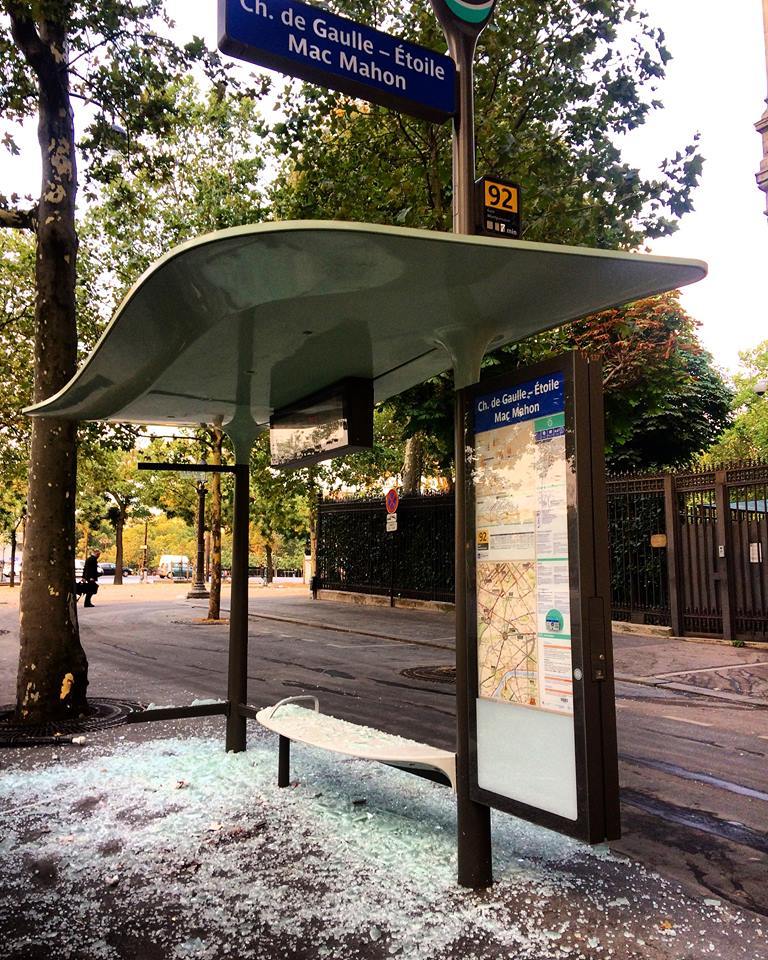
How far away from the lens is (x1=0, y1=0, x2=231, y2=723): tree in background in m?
6.88

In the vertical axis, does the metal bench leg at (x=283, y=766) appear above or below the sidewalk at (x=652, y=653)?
Result: above

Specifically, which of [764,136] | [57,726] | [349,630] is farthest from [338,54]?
[764,136]

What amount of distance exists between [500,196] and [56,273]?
5.12m

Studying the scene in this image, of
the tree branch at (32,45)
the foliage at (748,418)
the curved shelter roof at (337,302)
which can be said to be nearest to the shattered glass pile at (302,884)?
the curved shelter roof at (337,302)

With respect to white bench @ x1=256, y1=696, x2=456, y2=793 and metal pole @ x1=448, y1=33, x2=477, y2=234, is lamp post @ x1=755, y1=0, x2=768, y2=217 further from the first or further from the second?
white bench @ x1=256, y1=696, x2=456, y2=793

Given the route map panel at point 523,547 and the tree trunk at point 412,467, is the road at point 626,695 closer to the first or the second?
the route map panel at point 523,547

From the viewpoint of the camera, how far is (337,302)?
338cm

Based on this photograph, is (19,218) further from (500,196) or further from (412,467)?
(412,467)

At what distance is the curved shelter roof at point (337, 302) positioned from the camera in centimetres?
268

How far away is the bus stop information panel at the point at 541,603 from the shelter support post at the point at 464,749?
4 centimetres

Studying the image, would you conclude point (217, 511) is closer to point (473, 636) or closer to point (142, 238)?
point (142, 238)

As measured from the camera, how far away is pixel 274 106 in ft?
32.6

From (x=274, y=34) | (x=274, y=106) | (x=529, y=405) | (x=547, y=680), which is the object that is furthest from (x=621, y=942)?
(x=274, y=106)

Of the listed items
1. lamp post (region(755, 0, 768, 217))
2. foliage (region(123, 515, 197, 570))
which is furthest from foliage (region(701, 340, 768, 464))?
foliage (region(123, 515, 197, 570))
